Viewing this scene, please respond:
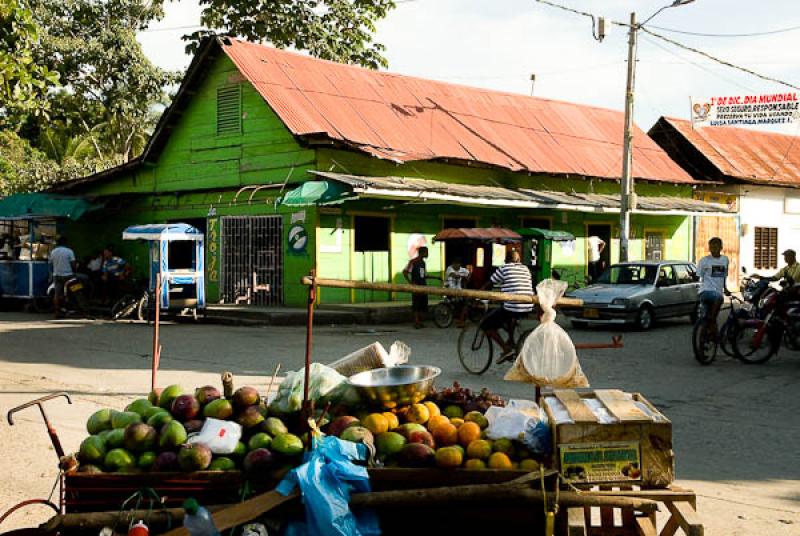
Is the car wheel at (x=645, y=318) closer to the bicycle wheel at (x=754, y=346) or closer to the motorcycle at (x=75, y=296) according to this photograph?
the bicycle wheel at (x=754, y=346)

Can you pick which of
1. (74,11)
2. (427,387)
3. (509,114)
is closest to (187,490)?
(427,387)

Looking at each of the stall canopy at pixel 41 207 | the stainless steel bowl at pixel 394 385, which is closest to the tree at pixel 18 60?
the stainless steel bowl at pixel 394 385

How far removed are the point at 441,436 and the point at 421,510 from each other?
49 centimetres

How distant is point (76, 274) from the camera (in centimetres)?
2025

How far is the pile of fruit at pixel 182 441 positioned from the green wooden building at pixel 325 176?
13.7m

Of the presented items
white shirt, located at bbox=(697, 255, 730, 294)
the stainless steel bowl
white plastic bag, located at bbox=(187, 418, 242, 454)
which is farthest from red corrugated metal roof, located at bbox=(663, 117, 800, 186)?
white plastic bag, located at bbox=(187, 418, 242, 454)

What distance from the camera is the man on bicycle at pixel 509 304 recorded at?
11.4 meters

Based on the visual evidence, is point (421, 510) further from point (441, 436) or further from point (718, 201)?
point (718, 201)

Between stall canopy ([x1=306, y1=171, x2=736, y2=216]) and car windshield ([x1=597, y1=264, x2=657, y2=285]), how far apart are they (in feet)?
12.2

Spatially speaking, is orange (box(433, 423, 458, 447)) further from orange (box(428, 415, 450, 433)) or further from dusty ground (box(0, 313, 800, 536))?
dusty ground (box(0, 313, 800, 536))

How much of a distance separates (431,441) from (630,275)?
608 inches

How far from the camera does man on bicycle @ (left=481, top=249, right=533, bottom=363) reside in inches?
451

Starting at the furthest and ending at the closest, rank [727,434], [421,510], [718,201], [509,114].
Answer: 1. [718,201]
2. [509,114]
3. [727,434]
4. [421,510]

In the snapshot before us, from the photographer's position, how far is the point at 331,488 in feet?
12.6
